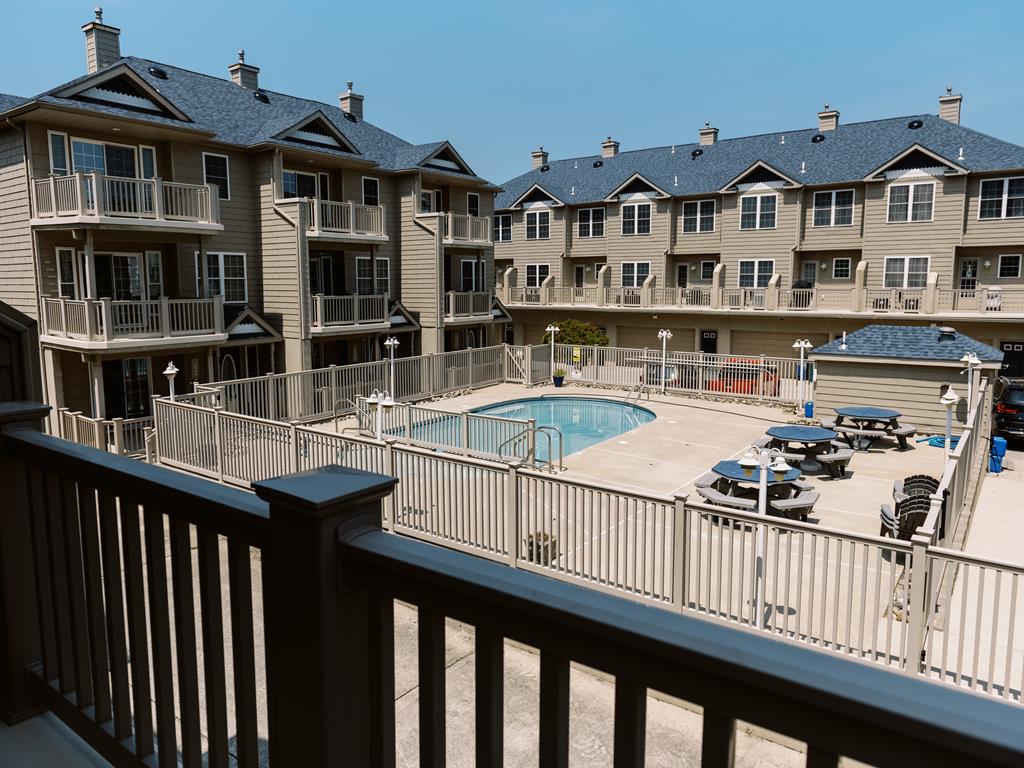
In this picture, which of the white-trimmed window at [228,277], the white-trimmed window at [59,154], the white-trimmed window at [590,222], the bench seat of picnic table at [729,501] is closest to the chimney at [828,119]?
the white-trimmed window at [590,222]

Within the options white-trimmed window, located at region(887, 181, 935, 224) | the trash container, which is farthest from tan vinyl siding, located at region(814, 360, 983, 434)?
white-trimmed window, located at region(887, 181, 935, 224)

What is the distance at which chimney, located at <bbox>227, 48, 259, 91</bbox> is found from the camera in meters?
28.4

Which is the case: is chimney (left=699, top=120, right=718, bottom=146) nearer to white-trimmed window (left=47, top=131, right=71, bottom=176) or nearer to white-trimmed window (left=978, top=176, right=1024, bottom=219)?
white-trimmed window (left=978, top=176, right=1024, bottom=219)

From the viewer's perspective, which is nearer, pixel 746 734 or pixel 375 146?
pixel 746 734

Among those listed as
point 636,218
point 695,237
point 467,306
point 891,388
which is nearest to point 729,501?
point 891,388

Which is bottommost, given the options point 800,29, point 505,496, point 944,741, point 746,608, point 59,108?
point 746,608

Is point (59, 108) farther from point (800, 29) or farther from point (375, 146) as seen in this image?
point (800, 29)

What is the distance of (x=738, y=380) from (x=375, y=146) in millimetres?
17922

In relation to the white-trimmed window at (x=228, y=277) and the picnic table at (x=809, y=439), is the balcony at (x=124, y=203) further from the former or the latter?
the picnic table at (x=809, y=439)

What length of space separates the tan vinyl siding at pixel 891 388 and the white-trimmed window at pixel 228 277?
753 inches

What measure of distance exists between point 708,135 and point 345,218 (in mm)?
23663

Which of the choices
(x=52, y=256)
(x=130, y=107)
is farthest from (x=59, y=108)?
(x=52, y=256)

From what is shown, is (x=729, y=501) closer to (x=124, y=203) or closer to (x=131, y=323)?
(x=131, y=323)

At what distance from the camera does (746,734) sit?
5945 millimetres
